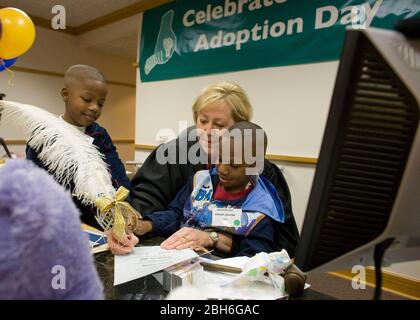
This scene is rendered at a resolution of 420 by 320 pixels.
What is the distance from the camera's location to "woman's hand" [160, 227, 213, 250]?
1.04 m

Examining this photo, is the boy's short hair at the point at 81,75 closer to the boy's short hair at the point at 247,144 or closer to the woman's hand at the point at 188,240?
the boy's short hair at the point at 247,144

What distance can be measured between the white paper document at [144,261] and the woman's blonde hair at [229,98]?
0.89 meters

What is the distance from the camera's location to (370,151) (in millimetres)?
391

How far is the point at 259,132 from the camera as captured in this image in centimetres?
135

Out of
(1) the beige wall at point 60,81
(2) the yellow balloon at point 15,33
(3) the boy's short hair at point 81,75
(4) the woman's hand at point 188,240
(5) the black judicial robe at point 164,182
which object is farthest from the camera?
(1) the beige wall at point 60,81

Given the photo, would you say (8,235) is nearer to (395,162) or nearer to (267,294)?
(395,162)

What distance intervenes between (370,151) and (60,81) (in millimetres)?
7010

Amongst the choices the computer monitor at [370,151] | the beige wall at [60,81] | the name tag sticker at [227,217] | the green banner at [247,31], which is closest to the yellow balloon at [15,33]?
the name tag sticker at [227,217]

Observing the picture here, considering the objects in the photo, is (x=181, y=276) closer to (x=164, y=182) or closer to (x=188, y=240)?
(x=188, y=240)

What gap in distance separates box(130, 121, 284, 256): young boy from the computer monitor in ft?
2.36

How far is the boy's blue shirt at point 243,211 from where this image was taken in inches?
46.7

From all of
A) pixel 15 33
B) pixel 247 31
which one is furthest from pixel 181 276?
pixel 247 31
